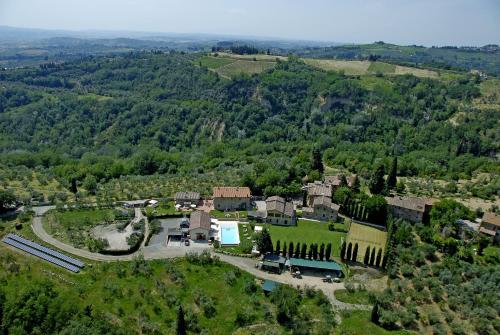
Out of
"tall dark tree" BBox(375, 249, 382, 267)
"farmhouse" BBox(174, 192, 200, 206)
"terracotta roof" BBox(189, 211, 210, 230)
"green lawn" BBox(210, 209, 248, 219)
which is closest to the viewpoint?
"tall dark tree" BBox(375, 249, 382, 267)

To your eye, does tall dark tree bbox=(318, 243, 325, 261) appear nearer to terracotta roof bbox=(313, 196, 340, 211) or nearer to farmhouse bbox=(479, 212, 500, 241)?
terracotta roof bbox=(313, 196, 340, 211)

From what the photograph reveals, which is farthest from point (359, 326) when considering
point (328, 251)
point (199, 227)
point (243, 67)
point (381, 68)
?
point (381, 68)

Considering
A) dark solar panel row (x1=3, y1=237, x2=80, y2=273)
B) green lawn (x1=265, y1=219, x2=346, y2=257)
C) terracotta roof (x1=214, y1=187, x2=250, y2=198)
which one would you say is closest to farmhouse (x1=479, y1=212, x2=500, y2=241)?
green lawn (x1=265, y1=219, x2=346, y2=257)

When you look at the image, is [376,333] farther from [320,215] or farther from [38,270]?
[38,270]

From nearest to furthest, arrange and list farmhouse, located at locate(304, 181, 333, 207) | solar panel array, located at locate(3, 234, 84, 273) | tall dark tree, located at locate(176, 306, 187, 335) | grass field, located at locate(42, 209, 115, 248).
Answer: tall dark tree, located at locate(176, 306, 187, 335)
solar panel array, located at locate(3, 234, 84, 273)
grass field, located at locate(42, 209, 115, 248)
farmhouse, located at locate(304, 181, 333, 207)

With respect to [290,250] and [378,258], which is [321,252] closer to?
[290,250]

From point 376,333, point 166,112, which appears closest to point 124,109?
point 166,112
